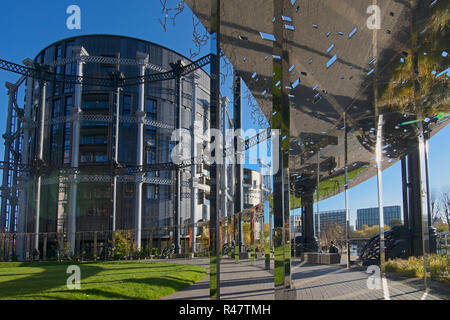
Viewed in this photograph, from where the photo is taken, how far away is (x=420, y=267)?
31.1 feet

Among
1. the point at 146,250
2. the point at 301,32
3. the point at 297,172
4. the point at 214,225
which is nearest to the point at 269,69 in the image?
the point at 301,32

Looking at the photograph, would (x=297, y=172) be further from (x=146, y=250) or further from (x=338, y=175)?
(x=146, y=250)

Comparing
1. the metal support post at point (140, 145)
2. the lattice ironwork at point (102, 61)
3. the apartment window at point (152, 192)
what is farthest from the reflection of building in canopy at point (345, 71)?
the lattice ironwork at point (102, 61)

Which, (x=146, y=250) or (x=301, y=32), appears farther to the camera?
(x=146, y=250)

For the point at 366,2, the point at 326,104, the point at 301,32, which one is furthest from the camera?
the point at 326,104

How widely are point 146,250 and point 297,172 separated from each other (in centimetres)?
2019

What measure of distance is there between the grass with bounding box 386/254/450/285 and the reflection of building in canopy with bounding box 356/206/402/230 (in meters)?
3.63

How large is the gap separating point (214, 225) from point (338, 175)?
1627 centimetres

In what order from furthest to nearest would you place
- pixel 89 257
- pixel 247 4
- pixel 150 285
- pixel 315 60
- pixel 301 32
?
pixel 89 257, pixel 150 285, pixel 315 60, pixel 301 32, pixel 247 4

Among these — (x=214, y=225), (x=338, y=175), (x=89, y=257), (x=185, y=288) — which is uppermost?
(x=338, y=175)

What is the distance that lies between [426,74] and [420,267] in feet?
17.3

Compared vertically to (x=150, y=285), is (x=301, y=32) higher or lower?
higher

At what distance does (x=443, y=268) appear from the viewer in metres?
8.31

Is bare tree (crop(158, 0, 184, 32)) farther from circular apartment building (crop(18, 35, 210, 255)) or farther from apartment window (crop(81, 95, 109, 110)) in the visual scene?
apartment window (crop(81, 95, 109, 110))
